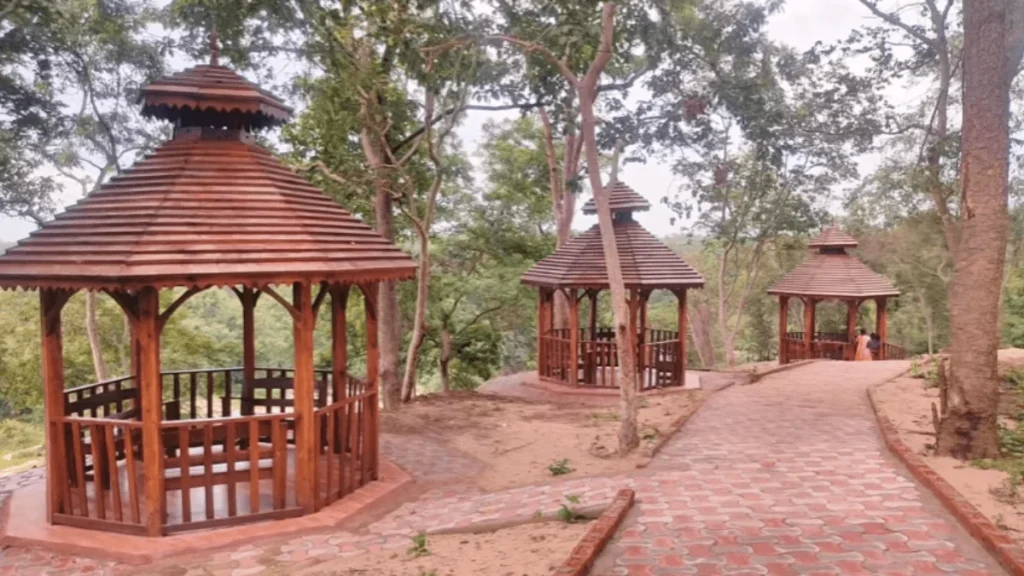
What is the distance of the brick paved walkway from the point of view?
5312mm

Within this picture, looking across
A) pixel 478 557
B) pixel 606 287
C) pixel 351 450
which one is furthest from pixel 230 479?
pixel 606 287

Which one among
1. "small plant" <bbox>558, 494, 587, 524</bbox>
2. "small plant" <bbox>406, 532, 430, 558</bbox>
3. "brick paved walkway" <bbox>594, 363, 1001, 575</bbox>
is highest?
"brick paved walkway" <bbox>594, 363, 1001, 575</bbox>

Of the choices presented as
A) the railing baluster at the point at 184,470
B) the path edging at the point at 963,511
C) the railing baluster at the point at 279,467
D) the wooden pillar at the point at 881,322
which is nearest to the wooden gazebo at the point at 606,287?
the path edging at the point at 963,511

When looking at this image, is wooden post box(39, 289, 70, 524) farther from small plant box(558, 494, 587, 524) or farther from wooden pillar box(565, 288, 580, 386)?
wooden pillar box(565, 288, 580, 386)

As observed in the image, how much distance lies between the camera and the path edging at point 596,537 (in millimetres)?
5051

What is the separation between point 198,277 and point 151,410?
136 centimetres

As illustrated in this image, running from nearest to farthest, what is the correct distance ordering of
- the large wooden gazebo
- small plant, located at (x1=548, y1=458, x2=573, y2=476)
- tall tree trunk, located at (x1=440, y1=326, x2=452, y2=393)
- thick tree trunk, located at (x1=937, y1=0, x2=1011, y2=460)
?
1. the large wooden gazebo
2. thick tree trunk, located at (x1=937, y1=0, x2=1011, y2=460)
3. small plant, located at (x1=548, y1=458, x2=573, y2=476)
4. tall tree trunk, located at (x1=440, y1=326, x2=452, y2=393)

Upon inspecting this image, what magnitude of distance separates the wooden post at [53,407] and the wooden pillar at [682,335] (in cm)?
1143

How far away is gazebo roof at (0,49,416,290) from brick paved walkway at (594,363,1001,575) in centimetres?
391

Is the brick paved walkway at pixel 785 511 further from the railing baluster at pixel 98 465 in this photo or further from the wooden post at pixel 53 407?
the wooden post at pixel 53 407

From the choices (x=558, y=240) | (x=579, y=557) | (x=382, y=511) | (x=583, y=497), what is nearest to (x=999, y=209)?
(x=583, y=497)

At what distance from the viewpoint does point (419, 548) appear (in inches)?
238

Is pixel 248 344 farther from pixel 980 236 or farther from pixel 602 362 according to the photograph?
pixel 980 236

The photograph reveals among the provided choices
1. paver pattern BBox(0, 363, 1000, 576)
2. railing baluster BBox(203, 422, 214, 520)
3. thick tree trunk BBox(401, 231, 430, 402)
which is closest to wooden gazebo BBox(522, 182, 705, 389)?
thick tree trunk BBox(401, 231, 430, 402)
